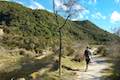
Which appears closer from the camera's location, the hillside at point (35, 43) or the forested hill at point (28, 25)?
the hillside at point (35, 43)

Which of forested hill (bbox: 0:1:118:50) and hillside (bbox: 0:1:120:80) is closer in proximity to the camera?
hillside (bbox: 0:1:120:80)

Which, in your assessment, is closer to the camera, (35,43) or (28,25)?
(35,43)

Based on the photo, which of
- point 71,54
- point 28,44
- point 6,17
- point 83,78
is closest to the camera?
point 83,78

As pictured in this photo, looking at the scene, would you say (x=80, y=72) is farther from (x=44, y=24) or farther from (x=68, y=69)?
(x=44, y=24)

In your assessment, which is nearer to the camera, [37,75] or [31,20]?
[37,75]

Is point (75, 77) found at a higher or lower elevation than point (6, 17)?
lower

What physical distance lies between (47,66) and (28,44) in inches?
1432

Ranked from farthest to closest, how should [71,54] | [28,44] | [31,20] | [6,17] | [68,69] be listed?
1. [31,20]
2. [6,17]
3. [28,44]
4. [71,54]
5. [68,69]

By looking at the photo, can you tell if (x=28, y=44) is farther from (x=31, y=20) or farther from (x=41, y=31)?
(x=31, y=20)

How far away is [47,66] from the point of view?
26672mm

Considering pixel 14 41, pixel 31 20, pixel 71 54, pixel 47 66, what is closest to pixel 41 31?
pixel 31 20

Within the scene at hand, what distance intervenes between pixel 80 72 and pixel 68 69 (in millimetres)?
1694

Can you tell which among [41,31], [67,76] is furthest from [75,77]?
[41,31]

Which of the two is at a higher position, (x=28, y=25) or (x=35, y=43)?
(x=28, y=25)
